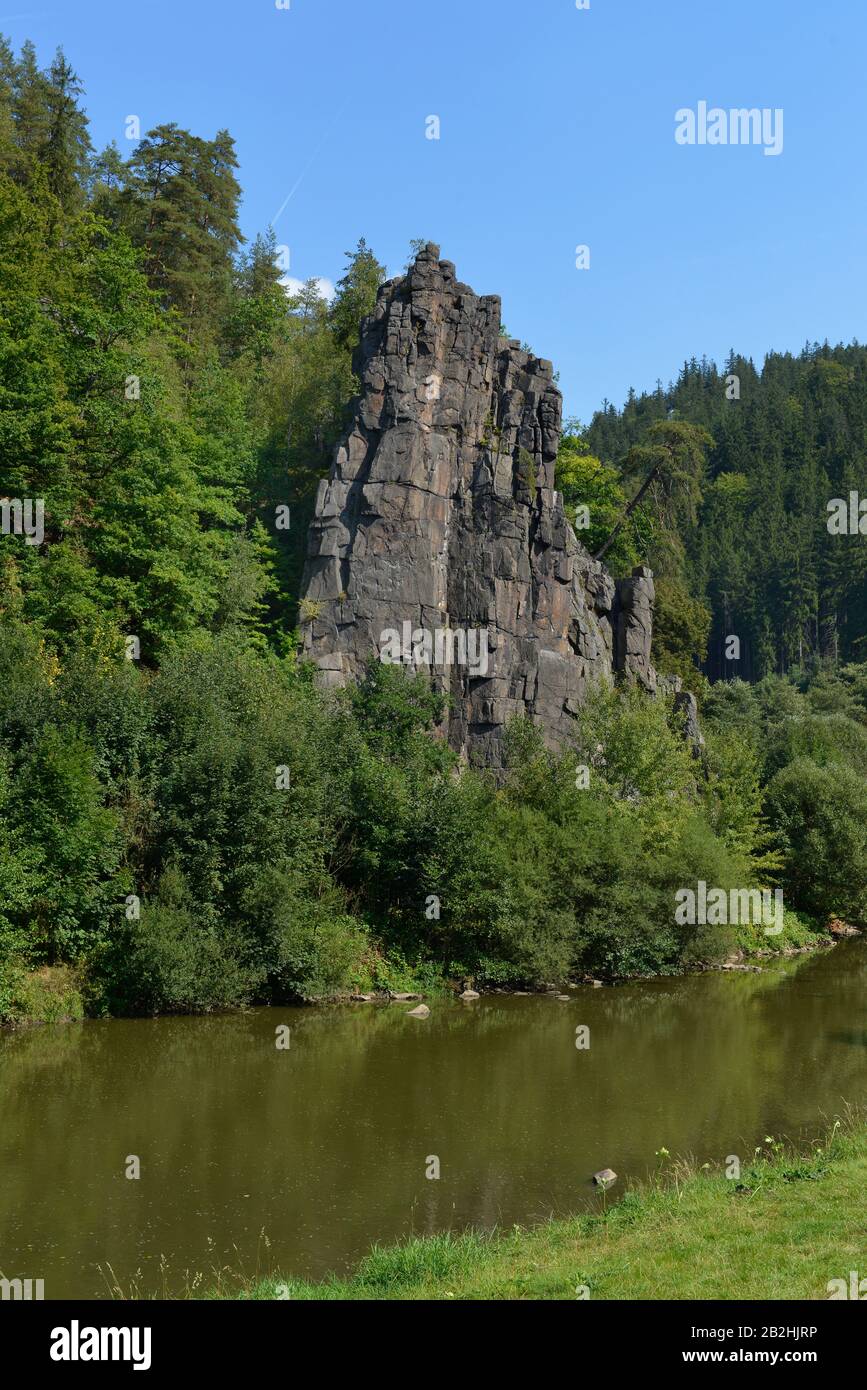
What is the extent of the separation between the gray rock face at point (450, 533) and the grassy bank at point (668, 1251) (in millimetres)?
26641

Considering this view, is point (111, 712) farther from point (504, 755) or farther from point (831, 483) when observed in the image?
point (831, 483)

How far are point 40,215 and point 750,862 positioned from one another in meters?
36.0

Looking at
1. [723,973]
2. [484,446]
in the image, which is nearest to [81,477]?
[484,446]

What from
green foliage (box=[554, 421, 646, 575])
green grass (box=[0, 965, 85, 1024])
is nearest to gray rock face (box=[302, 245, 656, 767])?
green foliage (box=[554, 421, 646, 575])

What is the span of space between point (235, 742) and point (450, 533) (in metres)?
16.0

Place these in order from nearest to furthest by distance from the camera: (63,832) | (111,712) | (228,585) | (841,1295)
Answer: (841,1295), (63,832), (111,712), (228,585)

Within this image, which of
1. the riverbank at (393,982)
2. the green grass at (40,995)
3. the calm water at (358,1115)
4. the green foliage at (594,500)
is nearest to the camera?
the calm water at (358,1115)

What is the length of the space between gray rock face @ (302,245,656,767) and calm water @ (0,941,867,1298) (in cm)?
1427

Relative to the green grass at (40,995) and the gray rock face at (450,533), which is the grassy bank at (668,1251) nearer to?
the green grass at (40,995)

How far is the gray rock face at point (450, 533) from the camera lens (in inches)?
1613

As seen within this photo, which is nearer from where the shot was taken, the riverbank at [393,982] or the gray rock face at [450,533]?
the riverbank at [393,982]

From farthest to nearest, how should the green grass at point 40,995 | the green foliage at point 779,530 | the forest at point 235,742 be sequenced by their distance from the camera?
the green foliage at point 779,530
the forest at point 235,742
the green grass at point 40,995

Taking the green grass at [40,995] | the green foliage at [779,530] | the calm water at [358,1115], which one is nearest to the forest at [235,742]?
the green grass at [40,995]

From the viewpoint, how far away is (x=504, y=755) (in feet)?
132
